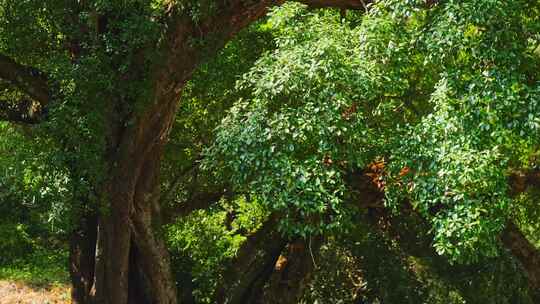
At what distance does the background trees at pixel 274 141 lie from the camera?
24.6 feet

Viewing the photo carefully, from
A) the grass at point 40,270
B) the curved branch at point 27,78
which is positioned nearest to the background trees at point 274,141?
the curved branch at point 27,78

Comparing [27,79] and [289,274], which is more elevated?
[27,79]

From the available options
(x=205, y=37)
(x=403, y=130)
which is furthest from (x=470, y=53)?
(x=205, y=37)

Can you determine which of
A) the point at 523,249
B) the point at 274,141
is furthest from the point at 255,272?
the point at 274,141

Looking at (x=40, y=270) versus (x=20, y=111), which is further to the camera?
(x=40, y=270)

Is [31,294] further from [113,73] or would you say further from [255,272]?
[113,73]

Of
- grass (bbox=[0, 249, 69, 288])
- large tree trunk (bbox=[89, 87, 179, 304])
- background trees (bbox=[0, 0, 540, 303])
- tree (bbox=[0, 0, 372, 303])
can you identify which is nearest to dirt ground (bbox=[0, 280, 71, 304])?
grass (bbox=[0, 249, 69, 288])

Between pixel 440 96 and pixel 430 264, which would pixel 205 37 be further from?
pixel 430 264

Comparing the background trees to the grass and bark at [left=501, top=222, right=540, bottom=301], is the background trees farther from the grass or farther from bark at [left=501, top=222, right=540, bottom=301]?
the grass

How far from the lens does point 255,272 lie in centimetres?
1214

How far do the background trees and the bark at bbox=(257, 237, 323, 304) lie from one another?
0.09ft

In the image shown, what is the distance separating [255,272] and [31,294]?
510 centimetres

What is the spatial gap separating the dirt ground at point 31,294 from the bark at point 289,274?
449 centimetres

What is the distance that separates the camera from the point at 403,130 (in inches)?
323
